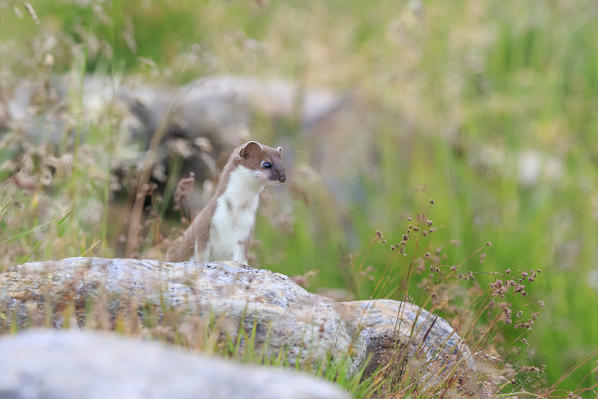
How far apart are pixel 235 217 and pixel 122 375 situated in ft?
8.39

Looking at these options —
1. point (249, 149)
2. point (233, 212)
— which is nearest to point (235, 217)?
point (233, 212)

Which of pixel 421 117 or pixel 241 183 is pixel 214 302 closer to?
pixel 241 183

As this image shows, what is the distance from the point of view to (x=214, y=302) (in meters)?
3.00

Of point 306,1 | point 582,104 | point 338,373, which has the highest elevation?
point 306,1

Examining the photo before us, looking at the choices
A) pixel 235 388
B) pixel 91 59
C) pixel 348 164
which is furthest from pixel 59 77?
pixel 235 388

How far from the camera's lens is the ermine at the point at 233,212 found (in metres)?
4.29

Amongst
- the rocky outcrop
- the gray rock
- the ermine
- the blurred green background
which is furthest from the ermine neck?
the gray rock

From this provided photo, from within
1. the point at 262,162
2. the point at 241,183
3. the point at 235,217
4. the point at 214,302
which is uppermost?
the point at 262,162

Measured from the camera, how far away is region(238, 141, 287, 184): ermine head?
4434 millimetres

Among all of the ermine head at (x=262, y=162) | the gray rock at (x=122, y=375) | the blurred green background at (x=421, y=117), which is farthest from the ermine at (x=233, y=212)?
the gray rock at (x=122, y=375)

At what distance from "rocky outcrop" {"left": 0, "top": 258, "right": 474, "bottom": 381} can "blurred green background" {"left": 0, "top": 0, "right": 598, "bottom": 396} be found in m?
0.71

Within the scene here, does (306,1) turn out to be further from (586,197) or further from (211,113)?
(586,197)

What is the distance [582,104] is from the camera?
943 cm

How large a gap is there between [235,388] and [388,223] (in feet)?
14.7
